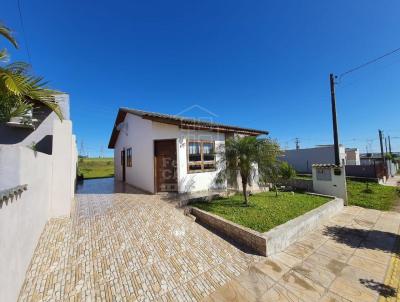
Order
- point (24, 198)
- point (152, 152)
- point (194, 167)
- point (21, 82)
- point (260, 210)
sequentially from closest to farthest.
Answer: point (21, 82), point (24, 198), point (260, 210), point (152, 152), point (194, 167)

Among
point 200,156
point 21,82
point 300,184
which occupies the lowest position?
point 300,184

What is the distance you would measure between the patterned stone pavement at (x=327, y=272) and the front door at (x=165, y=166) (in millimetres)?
6757

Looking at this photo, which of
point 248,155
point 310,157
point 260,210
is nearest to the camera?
point 260,210

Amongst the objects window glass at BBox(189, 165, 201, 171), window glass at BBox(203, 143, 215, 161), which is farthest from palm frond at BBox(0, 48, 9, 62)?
window glass at BBox(203, 143, 215, 161)

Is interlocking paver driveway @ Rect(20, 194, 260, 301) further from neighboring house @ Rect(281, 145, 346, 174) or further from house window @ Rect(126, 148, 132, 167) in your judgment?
neighboring house @ Rect(281, 145, 346, 174)

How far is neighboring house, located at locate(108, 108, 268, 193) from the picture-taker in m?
10.2

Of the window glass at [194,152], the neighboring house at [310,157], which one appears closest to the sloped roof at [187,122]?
the window glass at [194,152]

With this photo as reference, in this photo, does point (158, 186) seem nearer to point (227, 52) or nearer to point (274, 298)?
point (274, 298)

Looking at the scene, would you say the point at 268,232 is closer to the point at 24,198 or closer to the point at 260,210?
the point at 260,210

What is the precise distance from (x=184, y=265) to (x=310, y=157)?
31074mm

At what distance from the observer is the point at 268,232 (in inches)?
209

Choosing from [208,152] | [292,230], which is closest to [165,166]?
[208,152]

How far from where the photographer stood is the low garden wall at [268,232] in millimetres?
5020

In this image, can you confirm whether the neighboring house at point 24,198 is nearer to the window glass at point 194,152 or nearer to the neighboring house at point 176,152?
the neighboring house at point 176,152
